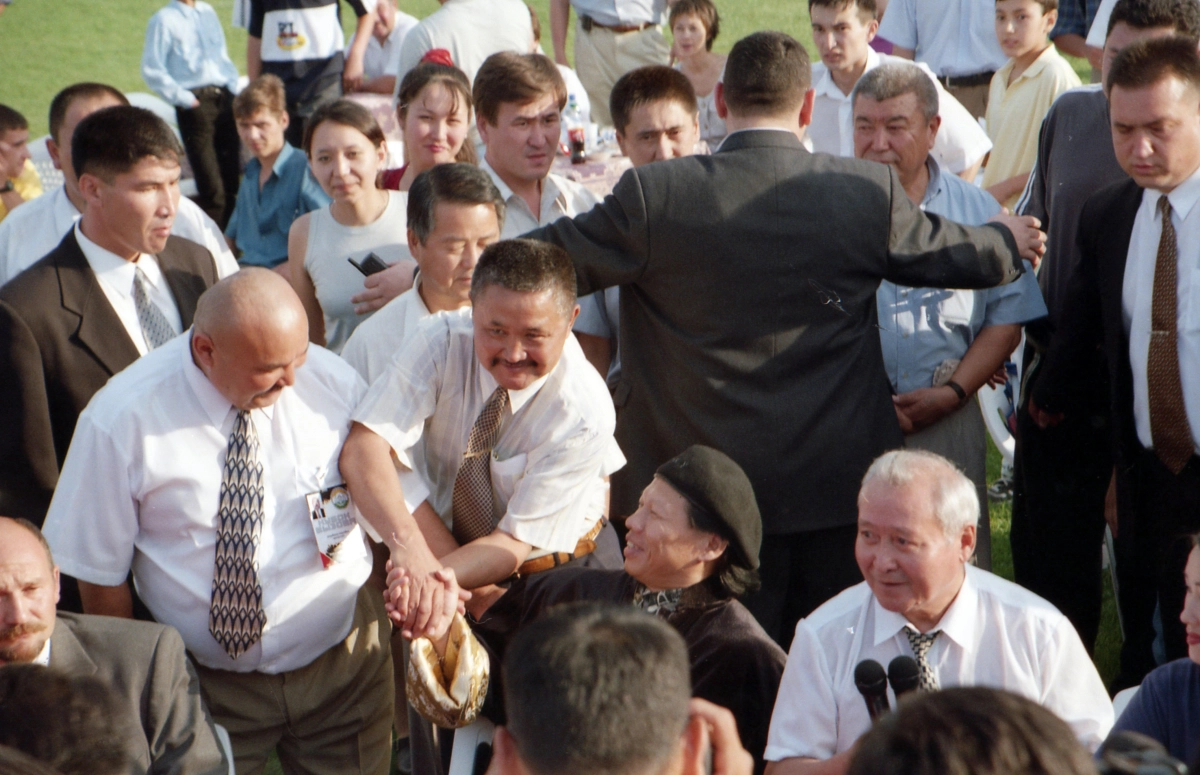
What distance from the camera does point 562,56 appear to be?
31.7 feet

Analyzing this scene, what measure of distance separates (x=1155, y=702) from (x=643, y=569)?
4.08ft

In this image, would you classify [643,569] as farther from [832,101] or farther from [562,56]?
[562,56]

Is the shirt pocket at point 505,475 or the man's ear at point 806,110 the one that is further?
the man's ear at point 806,110

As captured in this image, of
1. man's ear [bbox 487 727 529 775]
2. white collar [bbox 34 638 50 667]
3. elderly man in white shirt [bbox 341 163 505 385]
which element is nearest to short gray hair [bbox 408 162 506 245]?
elderly man in white shirt [bbox 341 163 505 385]

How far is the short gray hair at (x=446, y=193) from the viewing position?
12.6 feet

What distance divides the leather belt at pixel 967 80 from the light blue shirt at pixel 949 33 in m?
0.03

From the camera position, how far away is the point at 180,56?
9289 millimetres

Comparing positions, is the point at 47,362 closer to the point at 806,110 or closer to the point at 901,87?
the point at 806,110

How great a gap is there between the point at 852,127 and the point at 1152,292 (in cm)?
201

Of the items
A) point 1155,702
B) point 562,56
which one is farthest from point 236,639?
point 562,56

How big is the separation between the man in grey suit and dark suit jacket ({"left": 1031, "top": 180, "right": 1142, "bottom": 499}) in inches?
112

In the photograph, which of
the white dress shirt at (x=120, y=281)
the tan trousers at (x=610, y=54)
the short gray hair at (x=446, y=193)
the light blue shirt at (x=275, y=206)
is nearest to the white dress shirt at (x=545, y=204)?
the short gray hair at (x=446, y=193)

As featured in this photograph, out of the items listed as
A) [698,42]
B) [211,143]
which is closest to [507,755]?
[698,42]

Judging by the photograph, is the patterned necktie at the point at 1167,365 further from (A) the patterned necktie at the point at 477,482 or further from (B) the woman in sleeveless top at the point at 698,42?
(B) the woman in sleeveless top at the point at 698,42
